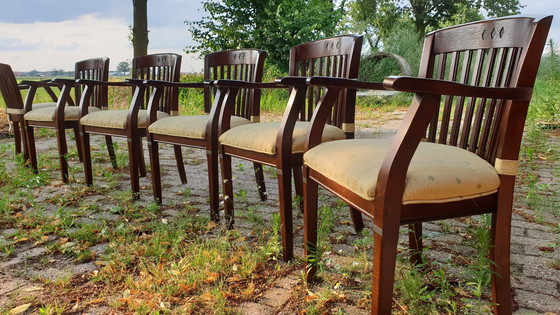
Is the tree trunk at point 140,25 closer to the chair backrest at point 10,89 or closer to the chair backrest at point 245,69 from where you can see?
the chair backrest at point 10,89

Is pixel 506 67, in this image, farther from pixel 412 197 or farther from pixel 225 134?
pixel 225 134

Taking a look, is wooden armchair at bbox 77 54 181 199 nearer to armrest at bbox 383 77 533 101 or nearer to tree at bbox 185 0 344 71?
armrest at bbox 383 77 533 101

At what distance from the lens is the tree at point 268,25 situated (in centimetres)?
1242

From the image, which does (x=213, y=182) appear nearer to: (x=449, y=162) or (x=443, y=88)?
(x=449, y=162)

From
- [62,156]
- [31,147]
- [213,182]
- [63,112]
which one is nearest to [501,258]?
[213,182]

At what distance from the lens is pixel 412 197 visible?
5.06ft

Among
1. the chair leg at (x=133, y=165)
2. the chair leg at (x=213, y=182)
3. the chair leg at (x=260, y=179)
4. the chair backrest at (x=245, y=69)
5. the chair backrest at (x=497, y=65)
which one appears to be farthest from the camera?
the chair leg at (x=133, y=165)

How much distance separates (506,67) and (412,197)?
789 millimetres

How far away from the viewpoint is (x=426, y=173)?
1.58 metres

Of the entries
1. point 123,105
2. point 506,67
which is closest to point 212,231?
point 506,67

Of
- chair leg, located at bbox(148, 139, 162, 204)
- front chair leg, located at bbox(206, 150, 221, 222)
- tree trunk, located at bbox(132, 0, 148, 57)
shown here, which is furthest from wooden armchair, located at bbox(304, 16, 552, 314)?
tree trunk, located at bbox(132, 0, 148, 57)

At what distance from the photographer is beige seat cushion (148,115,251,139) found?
3.23 m

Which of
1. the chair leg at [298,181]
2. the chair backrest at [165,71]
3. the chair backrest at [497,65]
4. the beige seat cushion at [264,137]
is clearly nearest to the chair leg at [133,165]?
the chair backrest at [165,71]

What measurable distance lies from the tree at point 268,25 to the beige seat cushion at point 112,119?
28.3ft
